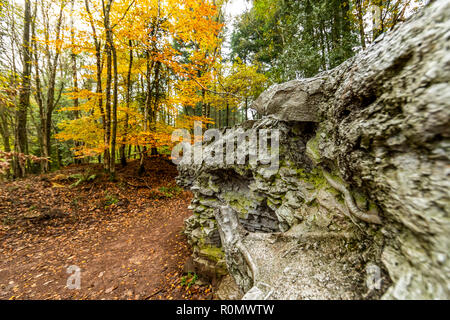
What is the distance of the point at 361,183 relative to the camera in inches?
88.7

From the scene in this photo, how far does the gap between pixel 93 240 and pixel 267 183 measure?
6556 mm

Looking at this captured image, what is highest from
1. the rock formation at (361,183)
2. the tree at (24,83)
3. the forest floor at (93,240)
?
the tree at (24,83)

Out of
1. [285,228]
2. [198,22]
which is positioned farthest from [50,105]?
[285,228]

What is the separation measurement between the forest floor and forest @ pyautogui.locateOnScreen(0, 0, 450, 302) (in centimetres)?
5

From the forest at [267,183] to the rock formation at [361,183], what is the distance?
0.02 meters

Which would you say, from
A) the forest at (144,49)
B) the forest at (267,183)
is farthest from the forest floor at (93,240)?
the forest at (144,49)

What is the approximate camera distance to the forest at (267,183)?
59.6 inches

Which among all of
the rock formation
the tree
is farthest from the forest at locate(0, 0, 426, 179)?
the rock formation

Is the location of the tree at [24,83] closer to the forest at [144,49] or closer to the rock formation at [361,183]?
the forest at [144,49]

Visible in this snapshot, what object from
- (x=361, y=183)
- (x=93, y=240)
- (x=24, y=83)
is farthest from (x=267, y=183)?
(x=24, y=83)

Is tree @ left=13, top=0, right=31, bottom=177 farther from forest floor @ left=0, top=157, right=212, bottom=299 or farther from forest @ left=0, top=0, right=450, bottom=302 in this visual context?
forest floor @ left=0, top=157, right=212, bottom=299
